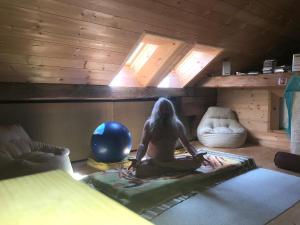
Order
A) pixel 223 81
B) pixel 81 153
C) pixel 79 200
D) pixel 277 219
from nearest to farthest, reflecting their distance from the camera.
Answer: pixel 79 200
pixel 277 219
pixel 81 153
pixel 223 81

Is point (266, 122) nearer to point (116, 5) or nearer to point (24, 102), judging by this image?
point (116, 5)

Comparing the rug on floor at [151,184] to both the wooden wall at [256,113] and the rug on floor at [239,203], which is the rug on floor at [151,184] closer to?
the rug on floor at [239,203]

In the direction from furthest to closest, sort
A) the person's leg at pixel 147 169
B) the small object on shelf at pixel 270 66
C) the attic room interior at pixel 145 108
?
the small object on shelf at pixel 270 66 < the person's leg at pixel 147 169 < the attic room interior at pixel 145 108

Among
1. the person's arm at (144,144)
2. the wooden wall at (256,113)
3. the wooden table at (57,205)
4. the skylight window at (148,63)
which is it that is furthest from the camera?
the wooden wall at (256,113)

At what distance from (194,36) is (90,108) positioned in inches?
70.1

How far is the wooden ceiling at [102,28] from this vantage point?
2508 mm

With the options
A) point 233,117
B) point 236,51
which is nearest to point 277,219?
point 236,51

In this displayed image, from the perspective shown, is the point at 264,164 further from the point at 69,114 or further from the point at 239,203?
the point at 69,114

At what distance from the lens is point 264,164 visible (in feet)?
12.7

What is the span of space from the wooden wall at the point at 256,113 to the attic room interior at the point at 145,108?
3cm

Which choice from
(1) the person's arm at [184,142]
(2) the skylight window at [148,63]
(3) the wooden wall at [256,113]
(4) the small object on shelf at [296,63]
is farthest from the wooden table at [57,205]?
(3) the wooden wall at [256,113]

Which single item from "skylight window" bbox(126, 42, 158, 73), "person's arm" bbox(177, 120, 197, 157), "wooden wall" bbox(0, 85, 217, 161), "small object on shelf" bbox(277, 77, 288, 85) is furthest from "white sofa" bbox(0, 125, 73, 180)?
"small object on shelf" bbox(277, 77, 288, 85)

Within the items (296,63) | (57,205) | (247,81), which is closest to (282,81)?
(296,63)

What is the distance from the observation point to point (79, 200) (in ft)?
3.09
